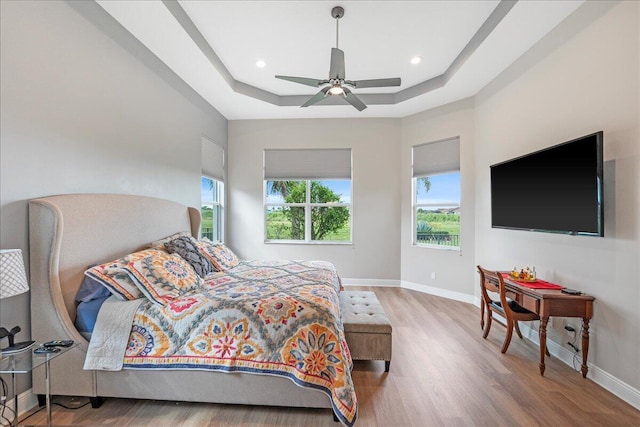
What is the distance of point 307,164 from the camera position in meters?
5.19

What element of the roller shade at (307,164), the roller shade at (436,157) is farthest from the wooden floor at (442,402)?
the roller shade at (307,164)

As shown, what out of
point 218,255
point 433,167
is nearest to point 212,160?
point 218,255

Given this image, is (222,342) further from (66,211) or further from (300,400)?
(66,211)

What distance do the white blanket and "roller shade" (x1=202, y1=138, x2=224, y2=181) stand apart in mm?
2849

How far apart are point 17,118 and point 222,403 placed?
2.30m

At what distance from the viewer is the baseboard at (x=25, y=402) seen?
1810mm

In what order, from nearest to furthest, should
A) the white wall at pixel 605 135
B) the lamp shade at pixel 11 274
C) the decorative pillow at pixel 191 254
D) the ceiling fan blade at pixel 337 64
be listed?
the lamp shade at pixel 11 274 → the white wall at pixel 605 135 → the ceiling fan blade at pixel 337 64 → the decorative pillow at pixel 191 254

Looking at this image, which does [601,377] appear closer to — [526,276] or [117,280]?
[526,276]

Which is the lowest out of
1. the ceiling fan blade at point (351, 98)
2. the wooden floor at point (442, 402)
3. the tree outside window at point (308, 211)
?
the wooden floor at point (442, 402)

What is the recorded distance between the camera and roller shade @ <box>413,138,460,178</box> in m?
4.43

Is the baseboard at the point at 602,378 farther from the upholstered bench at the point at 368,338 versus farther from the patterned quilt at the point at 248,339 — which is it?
the patterned quilt at the point at 248,339

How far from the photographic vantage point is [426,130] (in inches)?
186

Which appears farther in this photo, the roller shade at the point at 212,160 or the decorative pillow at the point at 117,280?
the roller shade at the point at 212,160

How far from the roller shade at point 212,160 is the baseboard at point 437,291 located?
12.3 feet
